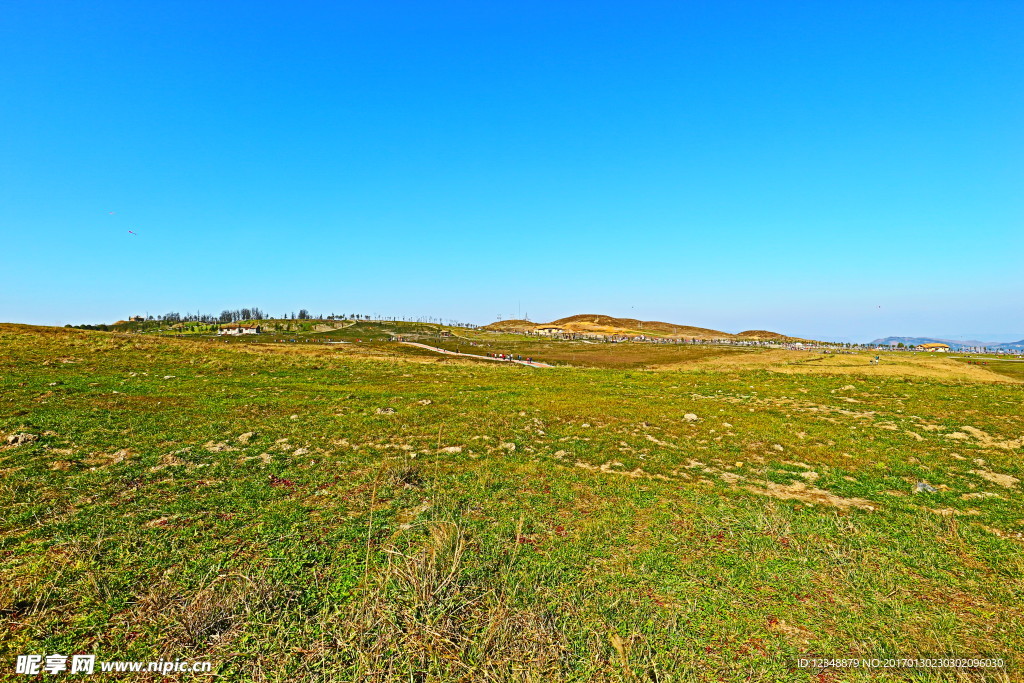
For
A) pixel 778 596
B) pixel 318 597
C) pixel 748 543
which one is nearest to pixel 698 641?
pixel 778 596

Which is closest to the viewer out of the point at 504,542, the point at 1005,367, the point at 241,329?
the point at 504,542

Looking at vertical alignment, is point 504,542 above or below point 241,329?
below

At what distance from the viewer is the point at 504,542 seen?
672 cm

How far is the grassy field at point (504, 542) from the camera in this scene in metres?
4.47

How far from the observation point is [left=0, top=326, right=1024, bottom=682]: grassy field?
4469 millimetres

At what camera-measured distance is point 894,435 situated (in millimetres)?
13531
